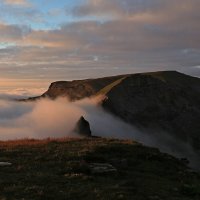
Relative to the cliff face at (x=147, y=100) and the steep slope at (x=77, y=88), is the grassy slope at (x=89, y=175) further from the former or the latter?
the steep slope at (x=77, y=88)

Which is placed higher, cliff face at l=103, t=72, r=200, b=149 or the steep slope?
the steep slope

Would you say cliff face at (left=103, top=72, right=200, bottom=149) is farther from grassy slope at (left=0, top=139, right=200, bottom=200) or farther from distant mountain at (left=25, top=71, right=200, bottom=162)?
grassy slope at (left=0, top=139, right=200, bottom=200)

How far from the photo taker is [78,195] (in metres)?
20.5

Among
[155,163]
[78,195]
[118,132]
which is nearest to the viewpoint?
[78,195]

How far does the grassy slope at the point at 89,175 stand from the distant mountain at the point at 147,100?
129378 mm

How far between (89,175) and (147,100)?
515 feet

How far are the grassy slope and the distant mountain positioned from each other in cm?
12938

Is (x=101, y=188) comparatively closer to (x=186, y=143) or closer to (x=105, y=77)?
(x=186, y=143)

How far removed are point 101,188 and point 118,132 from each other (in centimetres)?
12045

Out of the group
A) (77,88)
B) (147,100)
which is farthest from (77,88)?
(147,100)

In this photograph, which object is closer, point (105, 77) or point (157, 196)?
point (157, 196)

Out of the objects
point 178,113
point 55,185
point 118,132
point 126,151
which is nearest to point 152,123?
point 178,113

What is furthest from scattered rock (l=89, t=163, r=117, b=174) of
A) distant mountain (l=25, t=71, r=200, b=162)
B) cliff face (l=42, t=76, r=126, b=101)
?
cliff face (l=42, t=76, r=126, b=101)

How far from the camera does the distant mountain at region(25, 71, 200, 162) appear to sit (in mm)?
169125
